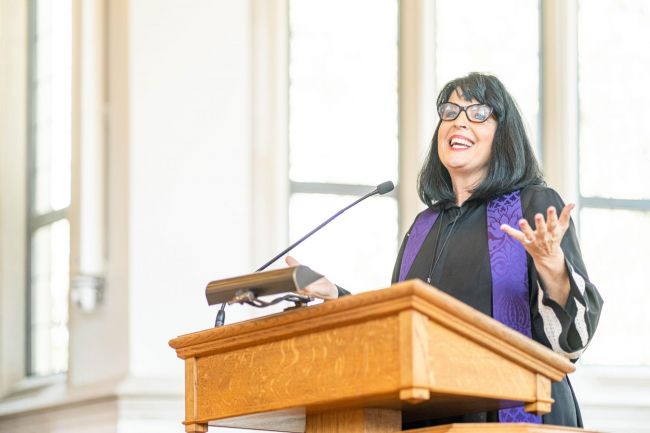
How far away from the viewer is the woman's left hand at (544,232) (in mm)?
2906

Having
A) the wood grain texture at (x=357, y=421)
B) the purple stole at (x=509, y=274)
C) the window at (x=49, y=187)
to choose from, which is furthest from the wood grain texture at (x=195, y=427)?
the window at (x=49, y=187)

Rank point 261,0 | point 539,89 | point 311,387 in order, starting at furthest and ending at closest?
point 539,89
point 261,0
point 311,387

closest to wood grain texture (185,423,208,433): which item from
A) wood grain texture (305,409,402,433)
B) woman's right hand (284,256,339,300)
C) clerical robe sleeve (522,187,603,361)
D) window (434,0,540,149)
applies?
wood grain texture (305,409,402,433)

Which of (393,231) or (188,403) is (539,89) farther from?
(188,403)

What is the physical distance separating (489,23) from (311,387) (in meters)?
5.04

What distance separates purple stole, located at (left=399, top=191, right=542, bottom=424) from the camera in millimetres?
3412

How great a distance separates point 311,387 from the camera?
2736 mm

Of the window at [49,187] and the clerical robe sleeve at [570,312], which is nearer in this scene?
the clerical robe sleeve at [570,312]

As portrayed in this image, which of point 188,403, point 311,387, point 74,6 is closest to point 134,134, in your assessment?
point 74,6

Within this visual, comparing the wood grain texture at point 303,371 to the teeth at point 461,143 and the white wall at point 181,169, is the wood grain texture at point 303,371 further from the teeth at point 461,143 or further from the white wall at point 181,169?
the white wall at point 181,169

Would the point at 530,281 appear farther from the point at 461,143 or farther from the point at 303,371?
the point at 303,371

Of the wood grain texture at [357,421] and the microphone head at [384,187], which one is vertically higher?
the microphone head at [384,187]

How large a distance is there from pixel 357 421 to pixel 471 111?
A: 1.20 m

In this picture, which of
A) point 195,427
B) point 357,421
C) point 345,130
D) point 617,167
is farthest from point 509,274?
point 617,167
